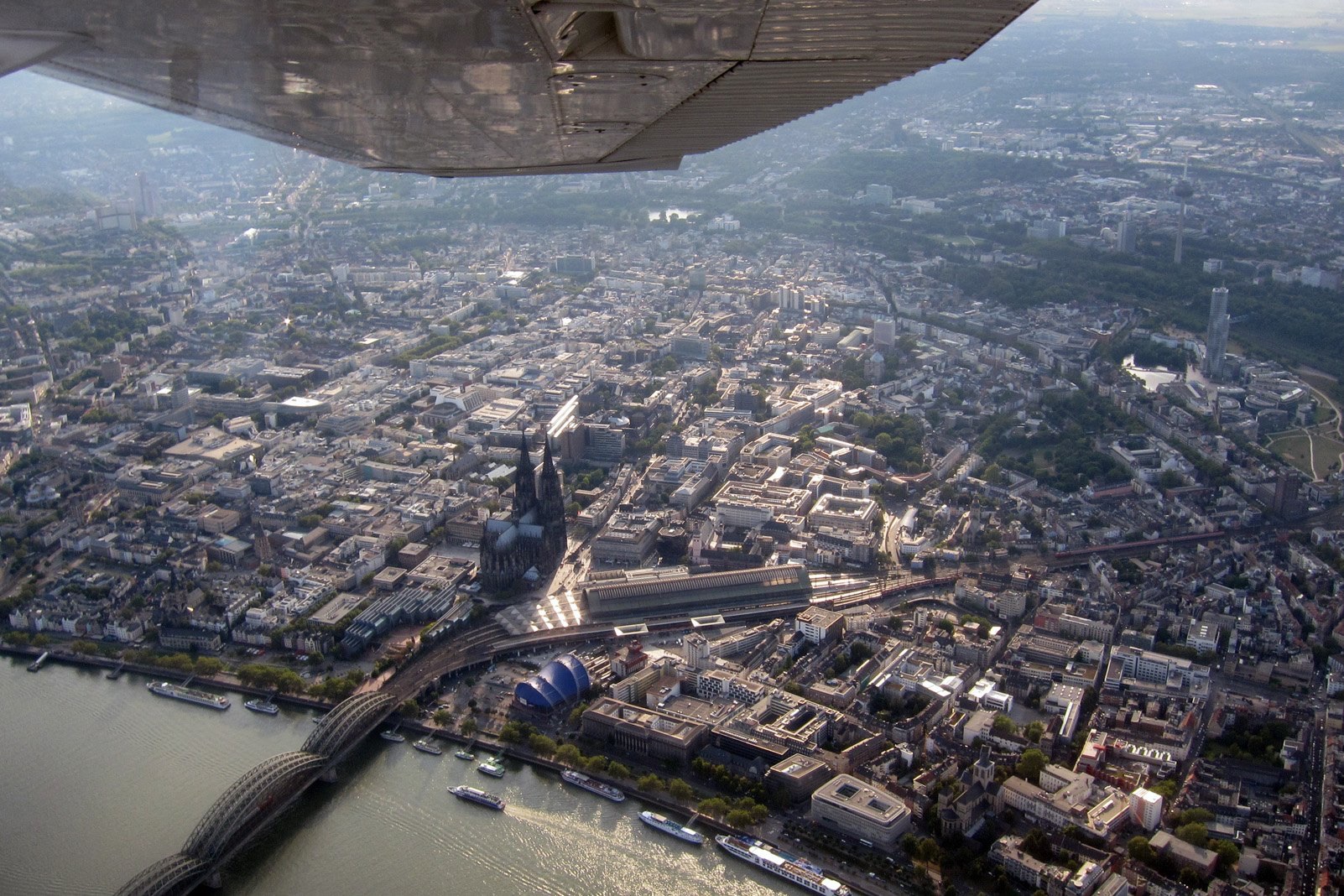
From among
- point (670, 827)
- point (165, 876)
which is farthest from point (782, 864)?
point (165, 876)

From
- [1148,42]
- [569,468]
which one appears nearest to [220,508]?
[569,468]

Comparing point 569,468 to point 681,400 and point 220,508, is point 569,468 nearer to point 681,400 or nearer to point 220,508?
point 681,400

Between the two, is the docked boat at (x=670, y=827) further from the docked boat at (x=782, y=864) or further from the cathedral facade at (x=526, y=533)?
the cathedral facade at (x=526, y=533)

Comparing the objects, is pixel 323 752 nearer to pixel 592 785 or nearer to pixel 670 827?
pixel 592 785

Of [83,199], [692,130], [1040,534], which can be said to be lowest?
[1040,534]

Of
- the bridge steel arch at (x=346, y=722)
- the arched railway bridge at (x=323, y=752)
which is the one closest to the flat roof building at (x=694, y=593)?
the arched railway bridge at (x=323, y=752)

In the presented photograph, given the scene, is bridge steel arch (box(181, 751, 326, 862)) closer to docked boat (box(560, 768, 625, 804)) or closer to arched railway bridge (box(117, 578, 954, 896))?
arched railway bridge (box(117, 578, 954, 896))
